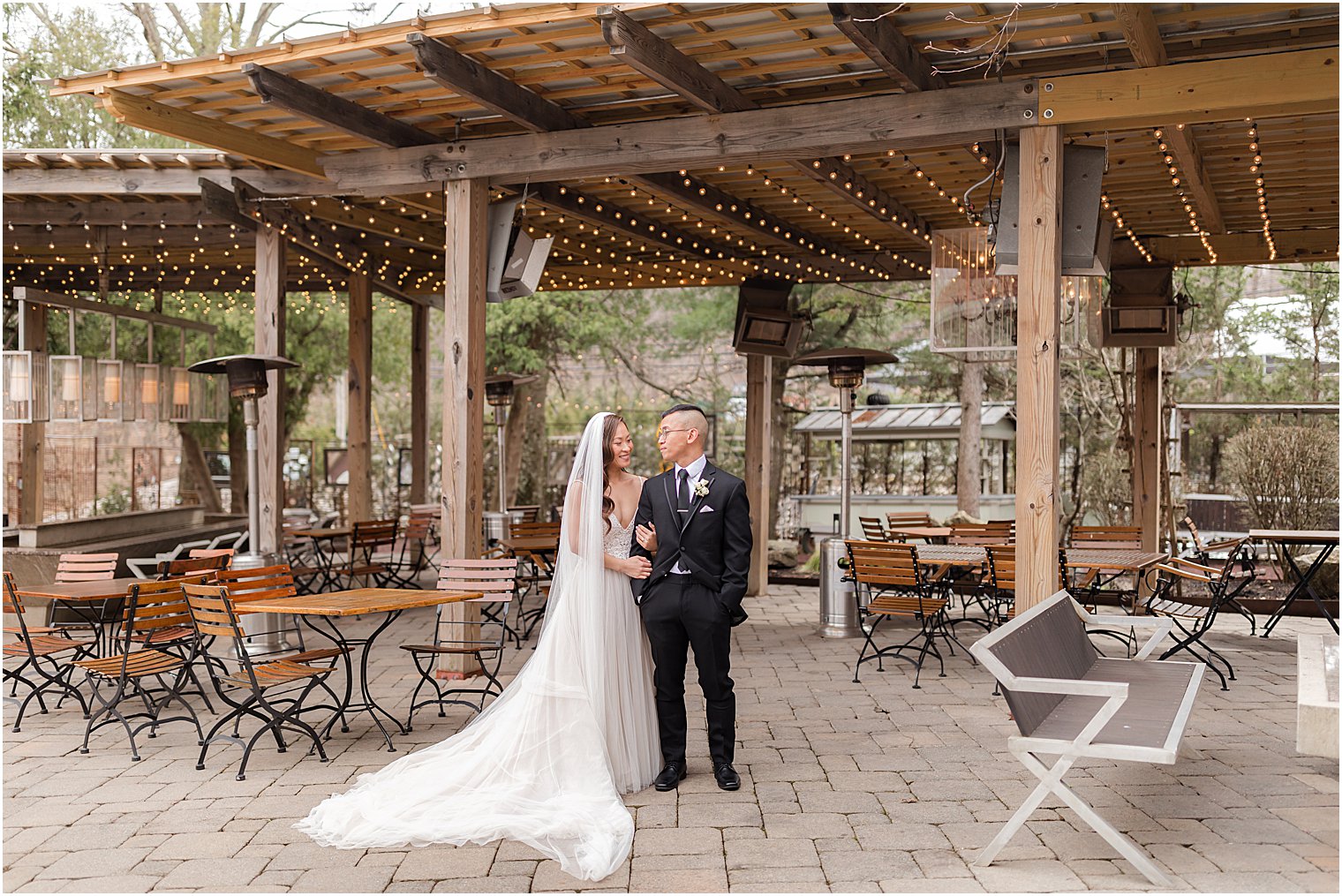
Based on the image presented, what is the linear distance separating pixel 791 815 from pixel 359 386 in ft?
29.3

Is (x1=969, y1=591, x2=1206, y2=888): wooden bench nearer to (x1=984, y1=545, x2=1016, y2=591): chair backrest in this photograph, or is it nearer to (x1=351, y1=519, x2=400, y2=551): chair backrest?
(x1=984, y1=545, x2=1016, y2=591): chair backrest

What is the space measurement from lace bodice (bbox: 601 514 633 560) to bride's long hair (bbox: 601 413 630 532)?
0.09ft

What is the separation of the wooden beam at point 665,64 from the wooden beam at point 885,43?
965mm

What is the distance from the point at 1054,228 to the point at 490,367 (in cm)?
1464

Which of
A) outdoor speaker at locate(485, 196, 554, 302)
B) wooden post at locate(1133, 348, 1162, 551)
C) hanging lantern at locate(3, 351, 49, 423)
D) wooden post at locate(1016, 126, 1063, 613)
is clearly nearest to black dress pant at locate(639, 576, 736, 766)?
wooden post at locate(1016, 126, 1063, 613)

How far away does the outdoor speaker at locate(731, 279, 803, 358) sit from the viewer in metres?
11.9

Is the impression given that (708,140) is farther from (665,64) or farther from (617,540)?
(617,540)

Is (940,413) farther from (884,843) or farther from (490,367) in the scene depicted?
(884,843)

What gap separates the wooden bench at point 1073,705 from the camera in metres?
3.85

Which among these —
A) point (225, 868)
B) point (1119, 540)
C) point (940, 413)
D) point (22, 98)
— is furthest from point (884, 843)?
point (22, 98)

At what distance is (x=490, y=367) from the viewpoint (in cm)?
2000

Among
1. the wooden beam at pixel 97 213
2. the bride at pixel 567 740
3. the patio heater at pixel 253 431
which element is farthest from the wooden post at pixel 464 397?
the wooden beam at pixel 97 213

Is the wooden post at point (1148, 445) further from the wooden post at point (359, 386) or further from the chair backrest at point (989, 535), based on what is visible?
the wooden post at point (359, 386)

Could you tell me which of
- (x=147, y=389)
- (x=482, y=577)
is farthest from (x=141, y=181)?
(x=482, y=577)
